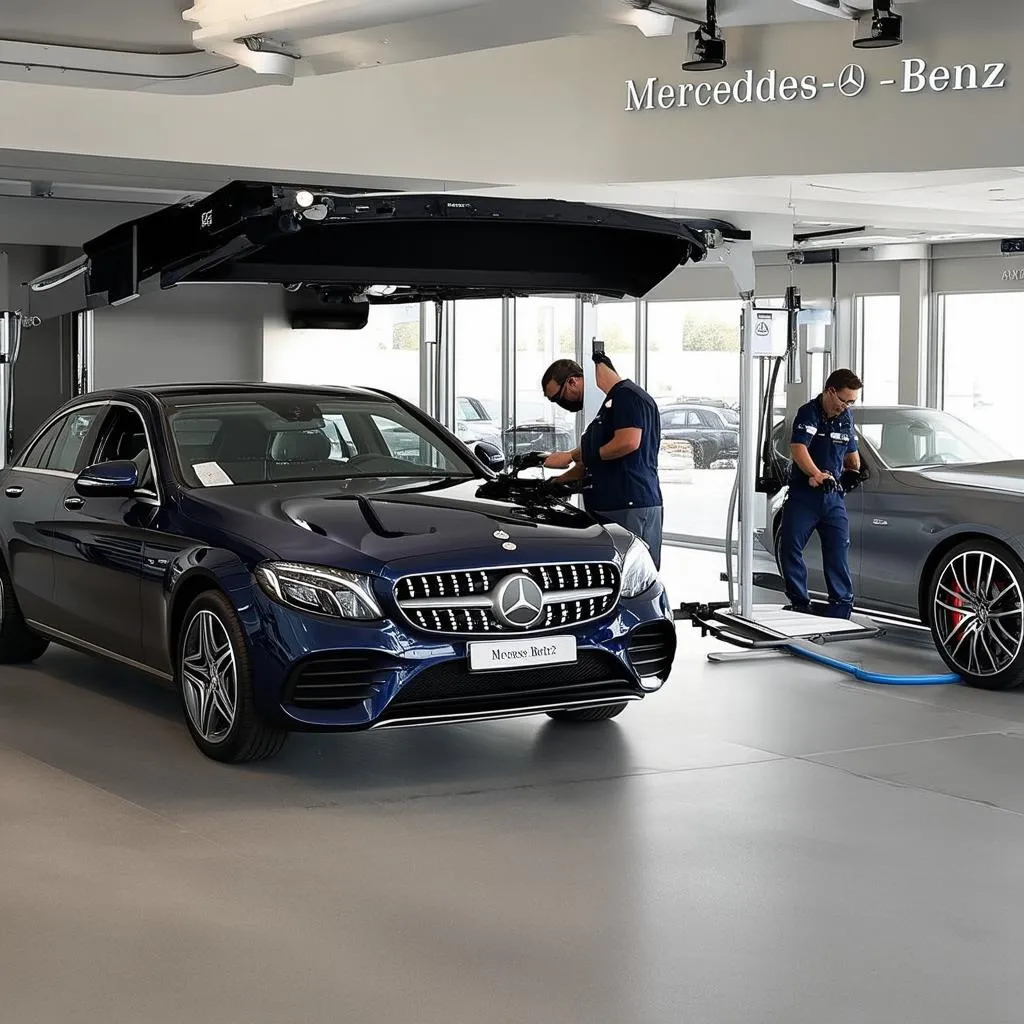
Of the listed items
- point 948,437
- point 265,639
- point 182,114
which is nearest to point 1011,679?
point 948,437

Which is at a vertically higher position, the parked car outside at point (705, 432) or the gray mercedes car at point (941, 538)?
the parked car outside at point (705, 432)

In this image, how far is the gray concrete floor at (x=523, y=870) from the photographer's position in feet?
12.4

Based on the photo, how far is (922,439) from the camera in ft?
31.2

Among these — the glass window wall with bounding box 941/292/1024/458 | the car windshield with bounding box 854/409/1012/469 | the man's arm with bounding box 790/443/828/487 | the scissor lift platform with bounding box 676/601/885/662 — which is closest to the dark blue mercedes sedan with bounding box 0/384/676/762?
the scissor lift platform with bounding box 676/601/885/662

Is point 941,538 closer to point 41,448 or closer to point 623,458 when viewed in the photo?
point 623,458

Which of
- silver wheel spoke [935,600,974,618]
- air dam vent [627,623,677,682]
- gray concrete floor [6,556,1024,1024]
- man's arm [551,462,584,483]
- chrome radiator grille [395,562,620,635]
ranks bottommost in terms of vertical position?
gray concrete floor [6,556,1024,1024]

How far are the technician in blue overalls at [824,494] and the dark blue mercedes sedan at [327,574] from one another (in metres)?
2.55

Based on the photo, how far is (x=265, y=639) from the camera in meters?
5.67

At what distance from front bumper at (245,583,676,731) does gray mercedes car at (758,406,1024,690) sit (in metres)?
3.11

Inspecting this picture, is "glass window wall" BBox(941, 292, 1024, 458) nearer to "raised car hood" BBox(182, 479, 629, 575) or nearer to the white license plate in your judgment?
"raised car hood" BBox(182, 479, 629, 575)

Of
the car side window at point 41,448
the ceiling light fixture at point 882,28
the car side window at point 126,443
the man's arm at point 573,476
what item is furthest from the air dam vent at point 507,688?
the ceiling light fixture at point 882,28

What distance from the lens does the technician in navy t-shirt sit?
8.67 metres

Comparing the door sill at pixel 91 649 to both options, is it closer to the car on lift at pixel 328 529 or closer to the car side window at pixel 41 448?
the car on lift at pixel 328 529

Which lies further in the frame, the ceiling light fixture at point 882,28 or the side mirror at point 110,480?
the ceiling light fixture at point 882,28
